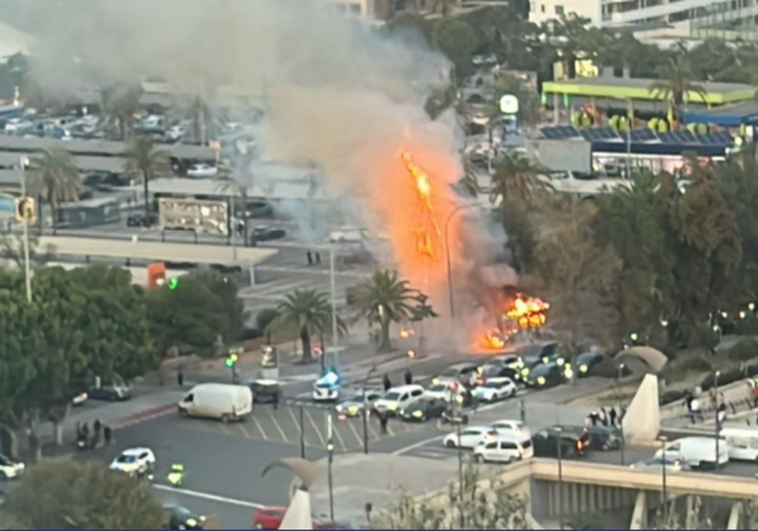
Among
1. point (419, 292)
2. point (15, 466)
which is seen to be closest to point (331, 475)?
point (15, 466)

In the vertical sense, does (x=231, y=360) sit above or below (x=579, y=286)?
below

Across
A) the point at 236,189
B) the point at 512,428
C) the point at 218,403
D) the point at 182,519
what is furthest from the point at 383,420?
the point at 236,189

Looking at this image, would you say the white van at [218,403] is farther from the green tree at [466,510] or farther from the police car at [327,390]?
the green tree at [466,510]

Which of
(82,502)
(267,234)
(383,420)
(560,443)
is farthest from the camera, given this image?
(267,234)

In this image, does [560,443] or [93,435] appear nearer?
[560,443]

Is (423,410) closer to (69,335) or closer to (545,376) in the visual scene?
(545,376)

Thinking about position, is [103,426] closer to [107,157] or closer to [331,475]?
[331,475]

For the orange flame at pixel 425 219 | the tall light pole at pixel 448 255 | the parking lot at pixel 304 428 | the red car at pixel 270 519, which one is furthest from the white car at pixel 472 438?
the orange flame at pixel 425 219
